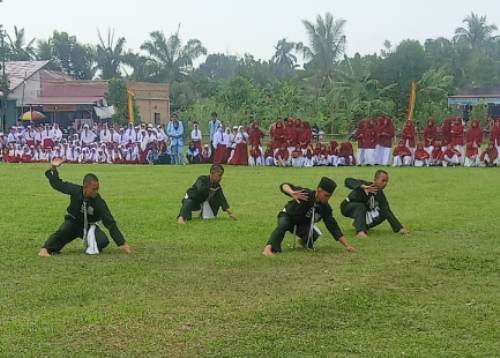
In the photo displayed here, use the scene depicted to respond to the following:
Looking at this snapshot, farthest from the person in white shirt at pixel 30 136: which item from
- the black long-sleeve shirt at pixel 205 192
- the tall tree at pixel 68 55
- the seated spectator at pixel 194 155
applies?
the tall tree at pixel 68 55

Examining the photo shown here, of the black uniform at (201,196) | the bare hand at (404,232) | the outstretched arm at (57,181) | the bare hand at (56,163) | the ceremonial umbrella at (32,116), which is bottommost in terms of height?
the bare hand at (404,232)

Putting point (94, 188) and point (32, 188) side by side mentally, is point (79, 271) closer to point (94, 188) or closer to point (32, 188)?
point (94, 188)

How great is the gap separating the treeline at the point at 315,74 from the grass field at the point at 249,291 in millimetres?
25100

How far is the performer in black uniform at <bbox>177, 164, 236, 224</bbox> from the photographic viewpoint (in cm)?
1031

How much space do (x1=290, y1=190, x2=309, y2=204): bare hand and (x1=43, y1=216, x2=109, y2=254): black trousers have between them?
2155mm

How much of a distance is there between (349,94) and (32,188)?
24.0m

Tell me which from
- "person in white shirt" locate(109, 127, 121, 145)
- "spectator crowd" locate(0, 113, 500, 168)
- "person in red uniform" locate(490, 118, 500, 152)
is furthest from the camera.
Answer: "person in white shirt" locate(109, 127, 121, 145)

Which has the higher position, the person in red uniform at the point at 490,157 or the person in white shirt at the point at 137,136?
the person in white shirt at the point at 137,136

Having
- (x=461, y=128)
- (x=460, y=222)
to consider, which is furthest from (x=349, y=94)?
(x=460, y=222)

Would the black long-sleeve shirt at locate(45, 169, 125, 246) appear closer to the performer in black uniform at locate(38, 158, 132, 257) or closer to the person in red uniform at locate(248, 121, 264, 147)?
the performer in black uniform at locate(38, 158, 132, 257)

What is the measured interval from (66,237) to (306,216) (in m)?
2.67

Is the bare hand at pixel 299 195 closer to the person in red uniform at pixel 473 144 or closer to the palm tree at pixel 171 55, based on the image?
the person in red uniform at pixel 473 144

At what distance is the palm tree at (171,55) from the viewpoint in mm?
49312

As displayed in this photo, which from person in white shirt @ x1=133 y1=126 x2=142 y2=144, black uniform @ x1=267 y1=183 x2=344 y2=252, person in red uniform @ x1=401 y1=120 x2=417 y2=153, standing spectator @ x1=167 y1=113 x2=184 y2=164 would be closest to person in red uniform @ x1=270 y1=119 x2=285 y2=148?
standing spectator @ x1=167 y1=113 x2=184 y2=164
